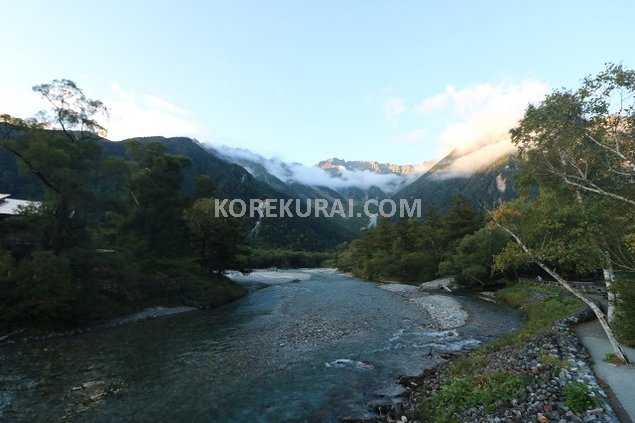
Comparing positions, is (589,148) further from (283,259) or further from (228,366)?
(283,259)

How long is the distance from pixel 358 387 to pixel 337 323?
50.9 ft

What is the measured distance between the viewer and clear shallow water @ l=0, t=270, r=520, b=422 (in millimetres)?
16183

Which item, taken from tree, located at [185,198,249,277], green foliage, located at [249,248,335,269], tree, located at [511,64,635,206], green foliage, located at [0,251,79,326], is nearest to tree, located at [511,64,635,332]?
tree, located at [511,64,635,206]

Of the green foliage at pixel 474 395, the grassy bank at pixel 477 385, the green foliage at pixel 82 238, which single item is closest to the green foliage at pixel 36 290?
the green foliage at pixel 82 238

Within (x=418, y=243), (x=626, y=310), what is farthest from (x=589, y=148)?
(x=418, y=243)

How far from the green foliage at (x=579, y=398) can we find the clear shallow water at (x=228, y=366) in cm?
763

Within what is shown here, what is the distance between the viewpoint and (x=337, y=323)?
33938mm

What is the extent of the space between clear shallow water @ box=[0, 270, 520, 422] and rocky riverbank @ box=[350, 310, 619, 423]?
1682 mm

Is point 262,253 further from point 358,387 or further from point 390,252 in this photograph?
point 358,387

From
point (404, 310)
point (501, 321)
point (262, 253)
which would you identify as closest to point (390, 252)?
point (404, 310)

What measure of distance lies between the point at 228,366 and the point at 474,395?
1422 centimetres

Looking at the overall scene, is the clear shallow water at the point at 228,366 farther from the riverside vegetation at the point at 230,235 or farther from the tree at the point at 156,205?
the tree at the point at 156,205

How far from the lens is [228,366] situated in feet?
72.2

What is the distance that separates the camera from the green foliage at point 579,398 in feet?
37.6
